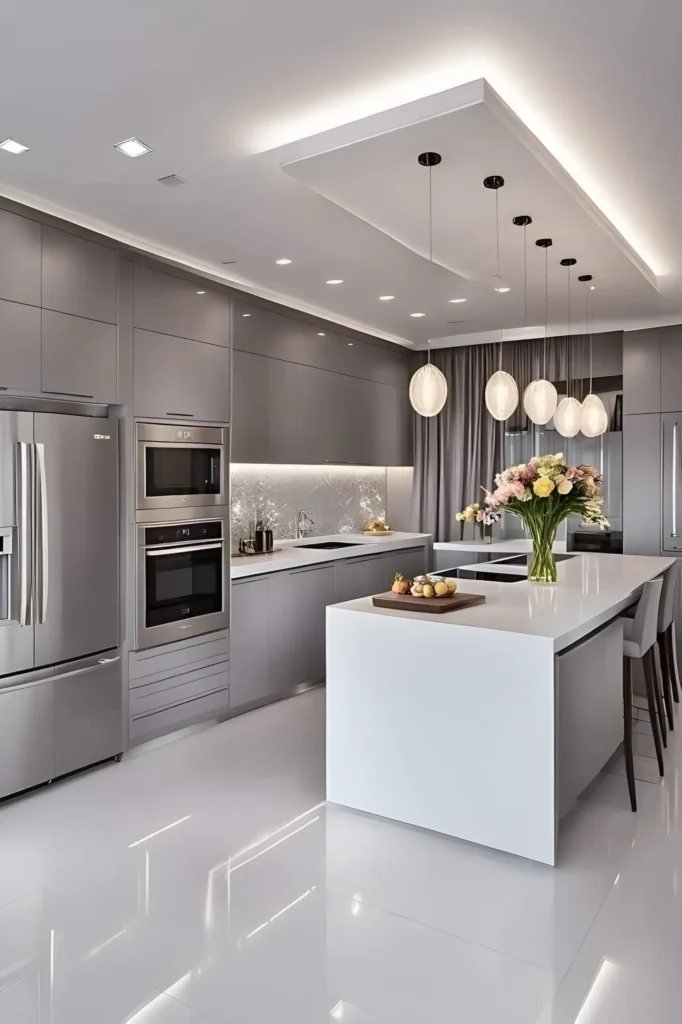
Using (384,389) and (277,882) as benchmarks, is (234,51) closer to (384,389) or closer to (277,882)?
(277,882)

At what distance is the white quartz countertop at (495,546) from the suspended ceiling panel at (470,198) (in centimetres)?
186

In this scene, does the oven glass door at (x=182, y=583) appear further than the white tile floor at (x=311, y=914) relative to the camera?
Yes

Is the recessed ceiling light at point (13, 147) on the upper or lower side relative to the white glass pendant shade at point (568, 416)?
upper

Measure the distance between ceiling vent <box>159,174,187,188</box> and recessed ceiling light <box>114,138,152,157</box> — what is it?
20 cm

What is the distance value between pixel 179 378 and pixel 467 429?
10.3 ft

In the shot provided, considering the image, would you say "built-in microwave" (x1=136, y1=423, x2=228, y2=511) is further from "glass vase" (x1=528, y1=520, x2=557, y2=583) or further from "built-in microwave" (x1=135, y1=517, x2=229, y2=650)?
"glass vase" (x1=528, y1=520, x2=557, y2=583)

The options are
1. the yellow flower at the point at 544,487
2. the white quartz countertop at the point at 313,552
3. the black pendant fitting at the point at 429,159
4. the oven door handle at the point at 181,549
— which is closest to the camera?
the black pendant fitting at the point at 429,159

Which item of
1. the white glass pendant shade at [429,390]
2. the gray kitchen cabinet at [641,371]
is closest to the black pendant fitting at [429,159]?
the white glass pendant shade at [429,390]

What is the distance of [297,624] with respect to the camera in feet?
16.5

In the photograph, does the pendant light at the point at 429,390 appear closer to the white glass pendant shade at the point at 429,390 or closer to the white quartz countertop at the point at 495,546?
the white glass pendant shade at the point at 429,390

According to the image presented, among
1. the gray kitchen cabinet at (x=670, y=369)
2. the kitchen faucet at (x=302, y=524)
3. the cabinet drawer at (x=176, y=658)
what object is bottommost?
the cabinet drawer at (x=176, y=658)

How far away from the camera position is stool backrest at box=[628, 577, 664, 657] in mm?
Result: 3541

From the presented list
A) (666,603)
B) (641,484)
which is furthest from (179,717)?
(641,484)

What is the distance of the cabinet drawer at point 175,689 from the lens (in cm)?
394
